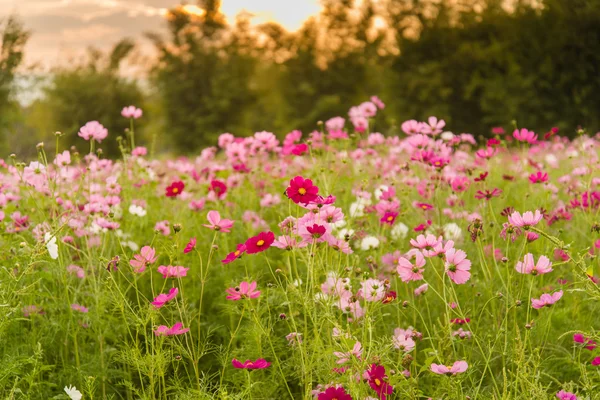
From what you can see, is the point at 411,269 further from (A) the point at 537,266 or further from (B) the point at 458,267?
(A) the point at 537,266

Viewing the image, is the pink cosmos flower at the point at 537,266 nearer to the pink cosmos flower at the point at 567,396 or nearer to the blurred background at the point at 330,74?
the pink cosmos flower at the point at 567,396

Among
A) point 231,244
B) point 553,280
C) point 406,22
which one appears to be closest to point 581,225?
point 553,280

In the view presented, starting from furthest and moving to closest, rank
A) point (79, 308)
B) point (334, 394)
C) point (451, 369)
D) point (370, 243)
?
point (370, 243) → point (79, 308) → point (451, 369) → point (334, 394)

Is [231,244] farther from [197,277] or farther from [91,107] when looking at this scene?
[91,107]

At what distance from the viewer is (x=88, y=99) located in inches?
715

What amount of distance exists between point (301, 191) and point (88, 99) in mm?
17750

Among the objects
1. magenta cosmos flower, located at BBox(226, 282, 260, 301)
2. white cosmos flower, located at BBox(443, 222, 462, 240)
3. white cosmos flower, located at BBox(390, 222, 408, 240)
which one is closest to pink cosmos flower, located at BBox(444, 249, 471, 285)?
magenta cosmos flower, located at BBox(226, 282, 260, 301)

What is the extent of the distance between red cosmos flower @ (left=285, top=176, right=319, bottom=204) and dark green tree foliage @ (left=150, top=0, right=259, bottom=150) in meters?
16.6

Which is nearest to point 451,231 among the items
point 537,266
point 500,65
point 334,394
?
point 537,266

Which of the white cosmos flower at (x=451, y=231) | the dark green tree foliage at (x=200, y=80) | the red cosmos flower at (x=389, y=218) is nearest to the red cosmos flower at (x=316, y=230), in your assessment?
the red cosmos flower at (x=389, y=218)

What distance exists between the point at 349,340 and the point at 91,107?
1776 centimetres

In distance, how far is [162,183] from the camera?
4.35m

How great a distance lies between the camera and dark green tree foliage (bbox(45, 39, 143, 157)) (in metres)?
18.0

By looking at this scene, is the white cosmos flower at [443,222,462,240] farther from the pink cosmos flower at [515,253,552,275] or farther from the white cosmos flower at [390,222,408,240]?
the pink cosmos flower at [515,253,552,275]
